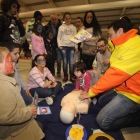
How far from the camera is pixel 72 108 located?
137 cm

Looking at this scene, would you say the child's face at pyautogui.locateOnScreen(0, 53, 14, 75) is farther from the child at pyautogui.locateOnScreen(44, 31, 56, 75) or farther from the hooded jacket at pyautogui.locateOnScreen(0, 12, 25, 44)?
the child at pyautogui.locateOnScreen(44, 31, 56, 75)

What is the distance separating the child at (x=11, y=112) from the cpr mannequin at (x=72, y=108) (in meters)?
0.40

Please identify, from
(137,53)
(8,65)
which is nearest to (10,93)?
(8,65)

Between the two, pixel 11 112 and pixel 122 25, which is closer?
pixel 11 112

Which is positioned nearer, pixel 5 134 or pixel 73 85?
pixel 5 134

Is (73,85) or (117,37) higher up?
(117,37)

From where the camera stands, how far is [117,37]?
126cm

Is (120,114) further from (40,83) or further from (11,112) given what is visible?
(40,83)

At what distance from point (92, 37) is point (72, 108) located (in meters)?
1.94

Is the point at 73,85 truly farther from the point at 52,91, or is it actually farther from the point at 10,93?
the point at 10,93

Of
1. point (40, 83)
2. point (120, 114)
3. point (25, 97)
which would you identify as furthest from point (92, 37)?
point (25, 97)

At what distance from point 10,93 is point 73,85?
1954mm

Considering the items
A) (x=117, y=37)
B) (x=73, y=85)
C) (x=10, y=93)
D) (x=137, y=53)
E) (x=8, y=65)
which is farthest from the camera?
(x=73, y=85)

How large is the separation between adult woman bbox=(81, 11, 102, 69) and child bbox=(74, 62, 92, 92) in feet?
3.40
